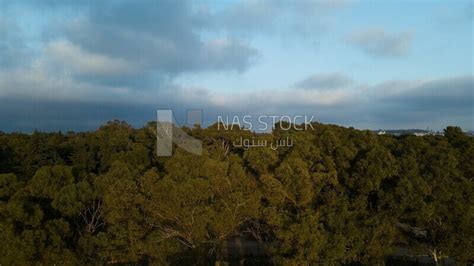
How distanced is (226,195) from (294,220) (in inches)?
133

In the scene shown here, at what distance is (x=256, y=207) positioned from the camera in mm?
21141

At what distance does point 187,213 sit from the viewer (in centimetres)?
2066

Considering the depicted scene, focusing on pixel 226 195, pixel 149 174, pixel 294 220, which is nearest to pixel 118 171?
pixel 149 174

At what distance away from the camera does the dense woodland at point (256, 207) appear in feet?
67.1

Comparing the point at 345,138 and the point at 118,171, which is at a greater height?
the point at 345,138

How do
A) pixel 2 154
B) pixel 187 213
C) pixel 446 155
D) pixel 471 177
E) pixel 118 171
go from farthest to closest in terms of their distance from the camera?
pixel 2 154
pixel 471 177
pixel 446 155
pixel 118 171
pixel 187 213

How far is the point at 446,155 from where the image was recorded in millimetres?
25031

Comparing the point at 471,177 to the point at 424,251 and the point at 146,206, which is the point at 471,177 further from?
the point at 146,206

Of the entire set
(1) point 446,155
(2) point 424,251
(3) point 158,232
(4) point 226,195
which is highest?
(1) point 446,155

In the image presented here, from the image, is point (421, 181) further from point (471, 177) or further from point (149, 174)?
point (149, 174)

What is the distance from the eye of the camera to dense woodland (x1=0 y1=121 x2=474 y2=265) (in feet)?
67.1

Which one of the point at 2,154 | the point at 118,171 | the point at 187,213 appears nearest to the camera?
the point at 187,213

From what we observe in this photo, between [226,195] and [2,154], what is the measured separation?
86.7ft

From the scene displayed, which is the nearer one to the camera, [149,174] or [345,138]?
[149,174]
